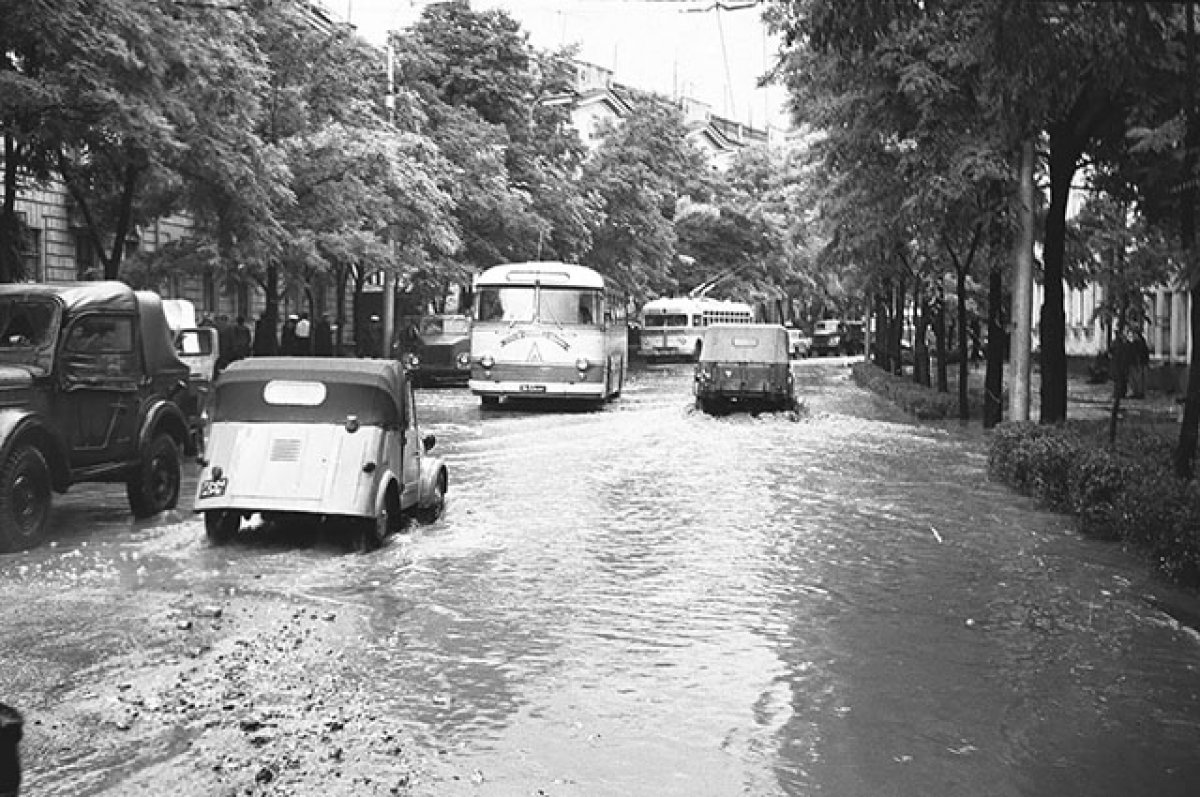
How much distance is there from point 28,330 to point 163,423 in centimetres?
190

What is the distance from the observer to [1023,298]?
21625 millimetres

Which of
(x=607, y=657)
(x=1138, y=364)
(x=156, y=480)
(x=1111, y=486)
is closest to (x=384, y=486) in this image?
(x=156, y=480)

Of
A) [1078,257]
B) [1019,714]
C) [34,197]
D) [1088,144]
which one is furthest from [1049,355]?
[34,197]

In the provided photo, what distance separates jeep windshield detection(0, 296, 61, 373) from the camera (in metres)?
13.1

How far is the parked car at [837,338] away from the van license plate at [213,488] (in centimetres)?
Answer: 7597

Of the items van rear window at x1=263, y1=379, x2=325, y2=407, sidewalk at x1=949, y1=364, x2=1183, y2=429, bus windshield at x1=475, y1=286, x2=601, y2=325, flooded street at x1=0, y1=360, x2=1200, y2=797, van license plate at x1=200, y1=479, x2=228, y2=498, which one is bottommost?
flooded street at x1=0, y1=360, x2=1200, y2=797

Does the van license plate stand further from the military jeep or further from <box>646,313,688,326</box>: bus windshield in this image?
<box>646,313,688,326</box>: bus windshield

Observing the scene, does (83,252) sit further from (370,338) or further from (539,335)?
(370,338)

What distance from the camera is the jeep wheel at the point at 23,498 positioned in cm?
1207

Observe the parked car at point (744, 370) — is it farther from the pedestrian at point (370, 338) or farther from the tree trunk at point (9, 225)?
the pedestrian at point (370, 338)

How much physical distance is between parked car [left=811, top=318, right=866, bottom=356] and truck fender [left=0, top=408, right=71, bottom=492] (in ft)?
249

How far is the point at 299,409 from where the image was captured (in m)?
12.8

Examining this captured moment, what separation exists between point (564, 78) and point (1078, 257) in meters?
30.2

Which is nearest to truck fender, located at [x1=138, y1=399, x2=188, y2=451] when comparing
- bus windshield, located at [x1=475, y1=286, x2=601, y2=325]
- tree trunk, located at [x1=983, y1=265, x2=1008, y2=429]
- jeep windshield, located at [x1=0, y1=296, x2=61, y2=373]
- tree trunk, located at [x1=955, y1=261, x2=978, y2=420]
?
jeep windshield, located at [x1=0, y1=296, x2=61, y2=373]
